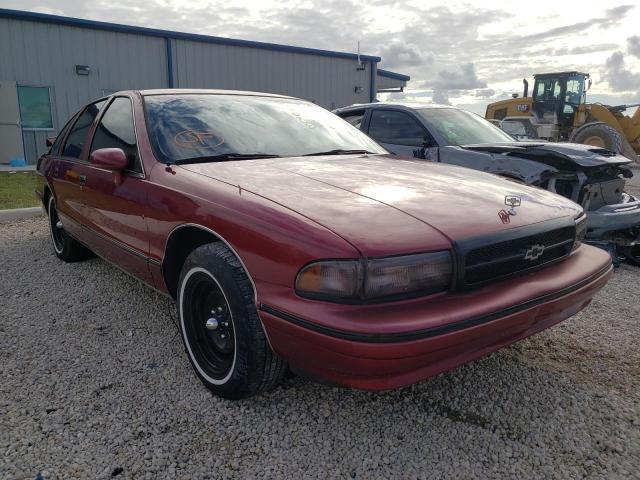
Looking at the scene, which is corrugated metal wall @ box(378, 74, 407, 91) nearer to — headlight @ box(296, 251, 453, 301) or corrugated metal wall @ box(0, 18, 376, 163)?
corrugated metal wall @ box(0, 18, 376, 163)

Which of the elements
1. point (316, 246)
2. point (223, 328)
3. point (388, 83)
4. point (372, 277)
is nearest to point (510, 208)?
point (372, 277)

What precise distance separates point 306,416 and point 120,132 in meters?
2.12

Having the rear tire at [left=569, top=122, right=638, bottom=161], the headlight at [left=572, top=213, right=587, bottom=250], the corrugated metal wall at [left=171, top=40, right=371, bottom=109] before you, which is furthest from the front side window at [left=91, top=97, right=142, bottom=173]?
the corrugated metal wall at [left=171, top=40, right=371, bottom=109]

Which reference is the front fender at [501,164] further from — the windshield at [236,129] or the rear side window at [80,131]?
the rear side window at [80,131]

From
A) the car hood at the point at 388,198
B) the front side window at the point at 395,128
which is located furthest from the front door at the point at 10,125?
the car hood at the point at 388,198

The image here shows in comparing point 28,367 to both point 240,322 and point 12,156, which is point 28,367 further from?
point 12,156

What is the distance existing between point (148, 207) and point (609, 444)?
7.77ft

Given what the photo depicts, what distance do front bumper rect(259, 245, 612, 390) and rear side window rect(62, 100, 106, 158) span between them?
8.32ft

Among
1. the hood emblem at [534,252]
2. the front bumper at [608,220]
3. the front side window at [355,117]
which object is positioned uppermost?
the front side window at [355,117]

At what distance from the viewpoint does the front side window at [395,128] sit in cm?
548

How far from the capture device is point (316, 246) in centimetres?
175

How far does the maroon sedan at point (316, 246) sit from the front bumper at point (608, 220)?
212 centimetres

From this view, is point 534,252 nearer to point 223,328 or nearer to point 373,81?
point 223,328

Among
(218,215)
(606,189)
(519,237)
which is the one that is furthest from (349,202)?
(606,189)
